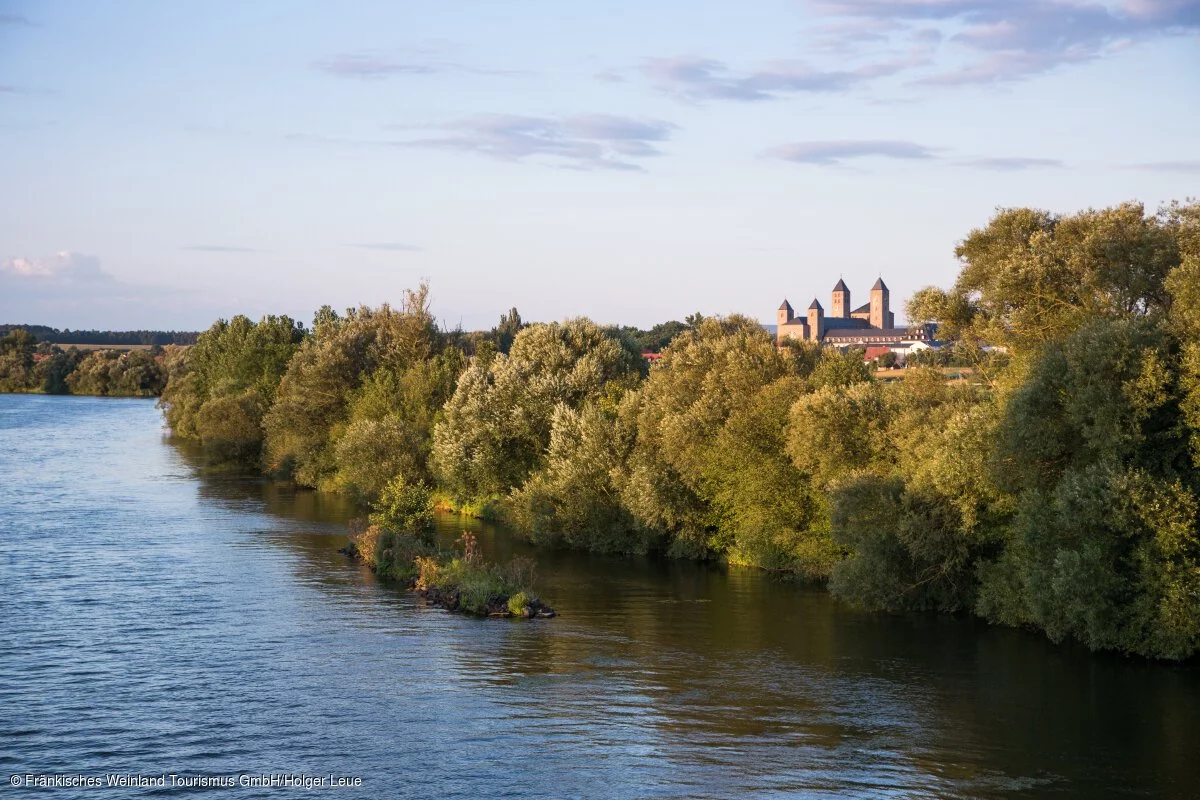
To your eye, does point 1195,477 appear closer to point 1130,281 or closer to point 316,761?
point 1130,281

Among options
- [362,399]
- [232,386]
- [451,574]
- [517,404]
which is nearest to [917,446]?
[451,574]

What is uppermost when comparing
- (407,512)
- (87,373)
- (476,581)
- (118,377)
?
(87,373)

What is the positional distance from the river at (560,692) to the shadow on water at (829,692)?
0.31ft

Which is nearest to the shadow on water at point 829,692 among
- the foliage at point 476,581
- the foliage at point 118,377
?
the foliage at point 476,581

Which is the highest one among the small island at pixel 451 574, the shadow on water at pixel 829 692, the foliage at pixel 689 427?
the foliage at pixel 689 427

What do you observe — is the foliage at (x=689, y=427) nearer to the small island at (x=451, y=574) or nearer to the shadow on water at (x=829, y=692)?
the shadow on water at (x=829, y=692)

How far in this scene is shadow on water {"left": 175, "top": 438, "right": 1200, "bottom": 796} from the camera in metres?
23.4

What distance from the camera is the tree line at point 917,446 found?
29.9 m

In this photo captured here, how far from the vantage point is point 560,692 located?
28.2 metres

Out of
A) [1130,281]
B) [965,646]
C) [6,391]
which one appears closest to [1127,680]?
[965,646]

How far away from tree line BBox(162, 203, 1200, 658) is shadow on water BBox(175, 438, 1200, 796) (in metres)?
1.99

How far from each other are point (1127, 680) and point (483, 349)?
49.2 meters

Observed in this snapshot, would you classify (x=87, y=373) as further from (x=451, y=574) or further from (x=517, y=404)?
(x=451, y=574)

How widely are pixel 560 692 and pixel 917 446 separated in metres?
16.8
